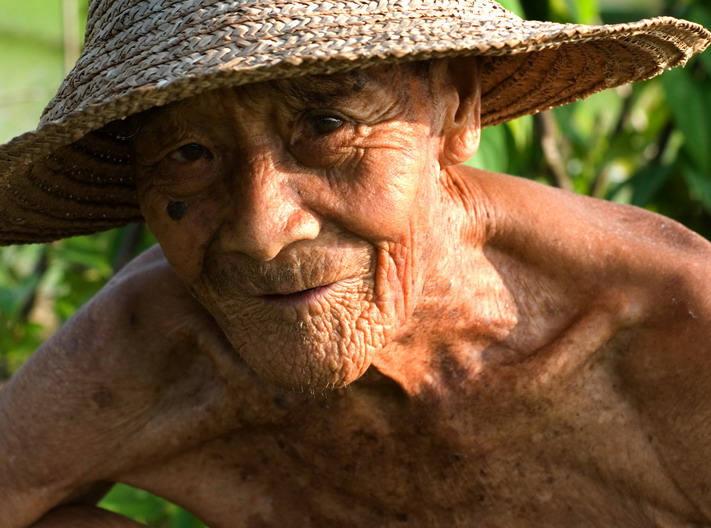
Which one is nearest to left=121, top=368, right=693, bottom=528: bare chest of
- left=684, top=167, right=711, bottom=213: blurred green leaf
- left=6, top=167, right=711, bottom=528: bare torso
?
left=6, top=167, right=711, bottom=528: bare torso

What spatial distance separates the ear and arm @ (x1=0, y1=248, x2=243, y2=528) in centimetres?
62

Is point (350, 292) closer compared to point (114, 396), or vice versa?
point (350, 292)

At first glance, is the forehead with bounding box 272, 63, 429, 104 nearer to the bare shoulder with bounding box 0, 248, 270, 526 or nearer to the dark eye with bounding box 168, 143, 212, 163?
the dark eye with bounding box 168, 143, 212, 163

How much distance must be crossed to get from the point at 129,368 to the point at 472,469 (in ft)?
2.29

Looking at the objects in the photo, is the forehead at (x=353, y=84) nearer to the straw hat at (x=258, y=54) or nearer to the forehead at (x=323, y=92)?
the forehead at (x=323, y=92)

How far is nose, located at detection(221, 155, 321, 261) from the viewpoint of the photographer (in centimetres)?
168

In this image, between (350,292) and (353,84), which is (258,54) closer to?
(353,84)

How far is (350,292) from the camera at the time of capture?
1.82 metres

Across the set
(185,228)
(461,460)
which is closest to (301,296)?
(185,228)

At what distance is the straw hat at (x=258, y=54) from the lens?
61.0 inches

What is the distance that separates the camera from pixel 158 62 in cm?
161

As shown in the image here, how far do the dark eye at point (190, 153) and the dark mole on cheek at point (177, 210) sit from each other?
0.07m

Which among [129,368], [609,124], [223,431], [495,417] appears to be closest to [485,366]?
[495,417]

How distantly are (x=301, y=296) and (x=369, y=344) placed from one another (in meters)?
0.16
